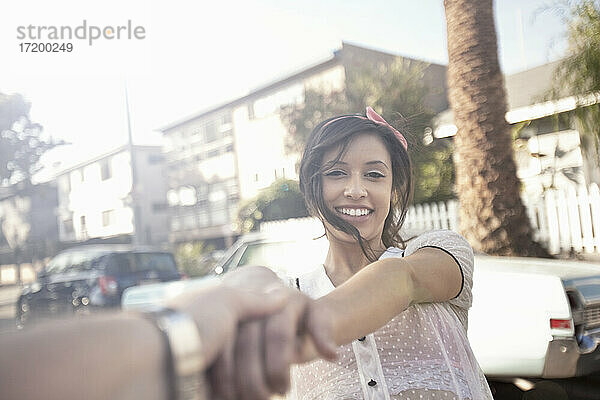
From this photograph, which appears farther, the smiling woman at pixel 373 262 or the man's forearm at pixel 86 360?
the smiling woman at pixel 373 262

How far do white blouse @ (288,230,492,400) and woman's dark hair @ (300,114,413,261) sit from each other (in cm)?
9

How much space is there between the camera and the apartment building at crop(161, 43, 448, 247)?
18.5 feet

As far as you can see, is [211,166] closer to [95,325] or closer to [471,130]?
[471,130]

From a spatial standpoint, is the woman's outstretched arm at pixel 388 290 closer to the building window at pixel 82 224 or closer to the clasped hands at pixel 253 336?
the clasped hands at pixel 253 336

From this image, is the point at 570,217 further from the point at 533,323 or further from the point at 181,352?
the point at 181,352

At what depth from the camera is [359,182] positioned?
856 millimetres

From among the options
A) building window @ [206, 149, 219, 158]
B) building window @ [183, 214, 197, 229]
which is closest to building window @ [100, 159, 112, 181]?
building window @ [206, 149, 219, 158]

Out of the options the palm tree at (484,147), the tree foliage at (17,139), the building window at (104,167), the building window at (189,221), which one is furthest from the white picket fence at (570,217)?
the building window at (189,221)

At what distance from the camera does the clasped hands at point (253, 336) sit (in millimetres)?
326

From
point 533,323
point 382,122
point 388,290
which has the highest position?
point 382,122

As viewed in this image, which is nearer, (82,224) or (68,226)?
(68,226)

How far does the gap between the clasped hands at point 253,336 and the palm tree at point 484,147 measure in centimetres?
237

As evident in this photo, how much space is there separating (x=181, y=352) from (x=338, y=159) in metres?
0.61

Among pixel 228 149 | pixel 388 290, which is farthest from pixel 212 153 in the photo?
pixel 388 290
